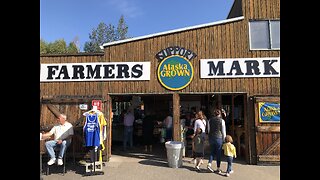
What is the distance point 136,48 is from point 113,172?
4.44 m

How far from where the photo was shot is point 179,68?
28.9ft

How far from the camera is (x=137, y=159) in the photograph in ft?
29.3

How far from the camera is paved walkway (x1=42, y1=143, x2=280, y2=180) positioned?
22.5ft

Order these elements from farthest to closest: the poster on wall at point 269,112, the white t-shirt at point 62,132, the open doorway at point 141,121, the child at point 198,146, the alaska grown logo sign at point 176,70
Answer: the open doorway at point 141,121
the alaska grown logo sign at point 176,70
the poster on wall at point 269,112
the child at point 198,146
the white t-shirt at point 62,132

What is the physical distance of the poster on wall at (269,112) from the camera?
27.3ft

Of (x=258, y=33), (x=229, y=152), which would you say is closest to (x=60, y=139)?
(x=229, y=152)

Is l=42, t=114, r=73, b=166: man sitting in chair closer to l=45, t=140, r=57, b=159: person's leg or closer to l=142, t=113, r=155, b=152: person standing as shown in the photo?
l=45, t=140, r=57, b=159: person's leg

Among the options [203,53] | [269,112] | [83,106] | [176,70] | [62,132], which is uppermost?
[203,53]

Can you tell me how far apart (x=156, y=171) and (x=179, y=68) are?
144 inches

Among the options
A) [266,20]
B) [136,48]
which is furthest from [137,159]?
[266,20]

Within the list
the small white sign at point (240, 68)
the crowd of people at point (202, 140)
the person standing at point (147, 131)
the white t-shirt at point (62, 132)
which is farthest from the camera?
the person standing at point (147, 131)

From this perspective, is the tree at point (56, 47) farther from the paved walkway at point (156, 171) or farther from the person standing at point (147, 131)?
the paved walkway at point (156, 171)

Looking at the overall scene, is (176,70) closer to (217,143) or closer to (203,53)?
(203,53)

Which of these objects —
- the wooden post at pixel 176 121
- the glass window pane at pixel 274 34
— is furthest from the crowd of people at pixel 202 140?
the glass window pane at pixel 274 34
